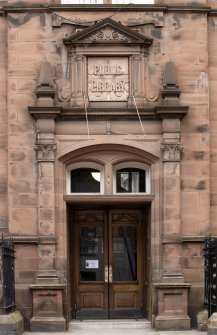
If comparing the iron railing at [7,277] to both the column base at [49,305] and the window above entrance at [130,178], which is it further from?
the window above entrance at [130,178]

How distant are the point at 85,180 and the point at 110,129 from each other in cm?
139

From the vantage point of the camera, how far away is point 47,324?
15.7 metres

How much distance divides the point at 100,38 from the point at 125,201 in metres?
3.68

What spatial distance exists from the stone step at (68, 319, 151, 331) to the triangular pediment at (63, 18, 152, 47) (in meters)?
6.19

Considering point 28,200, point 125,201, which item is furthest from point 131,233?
point 28,200

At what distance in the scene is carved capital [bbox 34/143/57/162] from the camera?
16.1 meters

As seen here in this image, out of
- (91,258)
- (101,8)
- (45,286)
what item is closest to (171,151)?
(91,258)

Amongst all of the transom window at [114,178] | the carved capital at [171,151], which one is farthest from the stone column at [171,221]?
the transom window at [114,178]

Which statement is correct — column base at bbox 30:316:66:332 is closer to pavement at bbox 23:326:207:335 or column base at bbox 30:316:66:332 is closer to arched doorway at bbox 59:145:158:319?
pavement at bbox 23:326:207:335

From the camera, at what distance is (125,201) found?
16516 millimetres

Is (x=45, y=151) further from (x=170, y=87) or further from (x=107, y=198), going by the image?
(x=170, y=87)

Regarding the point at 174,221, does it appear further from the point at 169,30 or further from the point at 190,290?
the point at 169,30

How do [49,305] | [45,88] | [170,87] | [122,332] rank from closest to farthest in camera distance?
[122,332]
[49,305]
[45,88]
[170,87]

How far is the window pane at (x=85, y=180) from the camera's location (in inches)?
661
